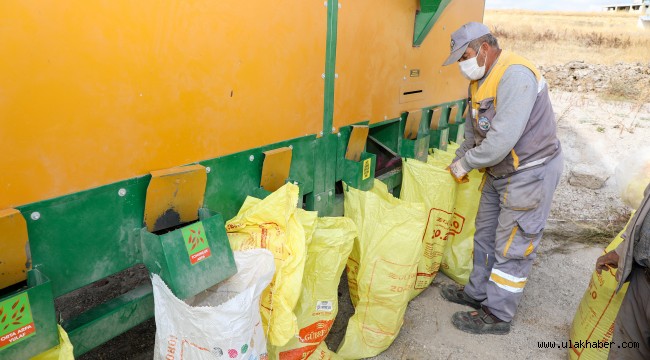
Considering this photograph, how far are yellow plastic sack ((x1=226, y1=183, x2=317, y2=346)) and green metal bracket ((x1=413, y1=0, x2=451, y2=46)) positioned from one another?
165cm

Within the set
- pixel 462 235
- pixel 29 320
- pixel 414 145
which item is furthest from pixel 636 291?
pixel 29 320

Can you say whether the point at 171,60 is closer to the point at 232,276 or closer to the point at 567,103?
the point at 232,276

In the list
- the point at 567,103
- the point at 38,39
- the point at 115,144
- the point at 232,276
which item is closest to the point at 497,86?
the point at 232,276

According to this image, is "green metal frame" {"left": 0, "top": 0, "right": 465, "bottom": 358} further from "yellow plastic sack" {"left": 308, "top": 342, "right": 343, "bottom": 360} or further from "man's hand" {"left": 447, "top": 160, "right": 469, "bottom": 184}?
"man's hand" {"left": 447, "top": 160, "right": 469, "bottom": 184}

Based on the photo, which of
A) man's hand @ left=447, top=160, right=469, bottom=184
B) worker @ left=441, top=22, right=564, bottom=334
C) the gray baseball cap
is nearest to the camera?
worker @ left=441, top=22, right=564, bottom=334

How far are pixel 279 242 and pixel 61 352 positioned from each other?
736mm

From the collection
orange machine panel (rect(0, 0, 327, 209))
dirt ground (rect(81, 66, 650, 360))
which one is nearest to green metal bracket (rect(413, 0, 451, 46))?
orange machine panel (rect(0, 0, 327, 209))

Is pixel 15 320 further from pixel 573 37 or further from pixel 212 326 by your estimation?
pixel 573 37

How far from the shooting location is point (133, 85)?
1289 mm

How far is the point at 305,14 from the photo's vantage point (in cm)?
187

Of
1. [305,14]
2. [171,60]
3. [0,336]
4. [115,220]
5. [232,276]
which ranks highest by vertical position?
[305,14]

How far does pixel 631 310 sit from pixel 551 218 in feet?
8.57

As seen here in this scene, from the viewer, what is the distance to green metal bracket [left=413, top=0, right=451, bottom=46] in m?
2.73

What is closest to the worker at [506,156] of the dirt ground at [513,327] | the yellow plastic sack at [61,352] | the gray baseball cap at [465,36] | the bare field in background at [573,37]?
the gray baseball cap at [465,36]
